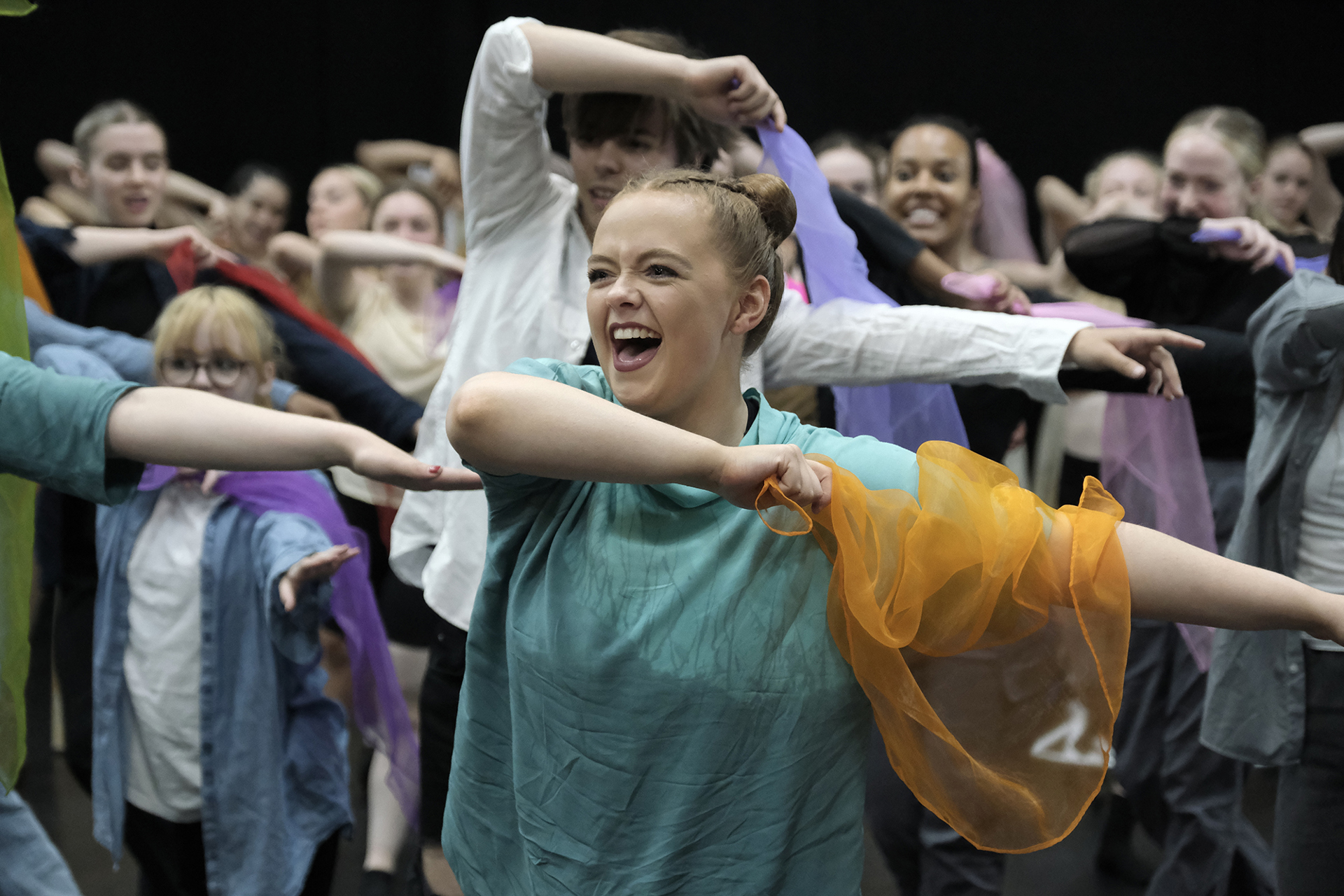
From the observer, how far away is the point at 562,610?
1.27 m

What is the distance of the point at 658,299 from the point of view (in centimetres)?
127

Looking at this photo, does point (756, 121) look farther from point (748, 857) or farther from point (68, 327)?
point (68, 327)

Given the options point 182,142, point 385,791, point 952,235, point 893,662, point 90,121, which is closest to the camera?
point 893,662

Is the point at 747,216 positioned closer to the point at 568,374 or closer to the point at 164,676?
the point at 568,374

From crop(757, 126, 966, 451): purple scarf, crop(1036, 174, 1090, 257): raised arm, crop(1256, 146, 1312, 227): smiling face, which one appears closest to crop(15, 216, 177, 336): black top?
crop(757, 126, 966, 451): purple scarf

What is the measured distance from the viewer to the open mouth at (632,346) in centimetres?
129

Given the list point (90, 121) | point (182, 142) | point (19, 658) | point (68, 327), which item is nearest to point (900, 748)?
point (19, 658)

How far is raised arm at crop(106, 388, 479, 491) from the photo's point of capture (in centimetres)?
148

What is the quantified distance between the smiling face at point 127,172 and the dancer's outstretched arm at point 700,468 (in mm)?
2571

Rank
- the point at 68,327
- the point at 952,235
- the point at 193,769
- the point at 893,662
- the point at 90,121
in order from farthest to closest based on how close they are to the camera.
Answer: the point at 90,121 < the point at 952,235 < the point at 68,327 < the point at 193,769 < the point at 893,662

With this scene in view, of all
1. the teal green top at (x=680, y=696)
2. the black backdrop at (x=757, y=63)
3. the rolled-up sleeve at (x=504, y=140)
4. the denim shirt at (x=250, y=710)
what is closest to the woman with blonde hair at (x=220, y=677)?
the denim shirt at (x=250, y=710)

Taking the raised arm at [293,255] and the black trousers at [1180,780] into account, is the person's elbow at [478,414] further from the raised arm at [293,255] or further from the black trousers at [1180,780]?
the raised arm at [293,255]

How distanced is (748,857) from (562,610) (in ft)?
1.01

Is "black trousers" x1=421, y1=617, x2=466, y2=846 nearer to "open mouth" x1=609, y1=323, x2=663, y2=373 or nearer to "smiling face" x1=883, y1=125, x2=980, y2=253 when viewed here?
"open mouth" x1=609, y1=323, x2=663, y2=373
